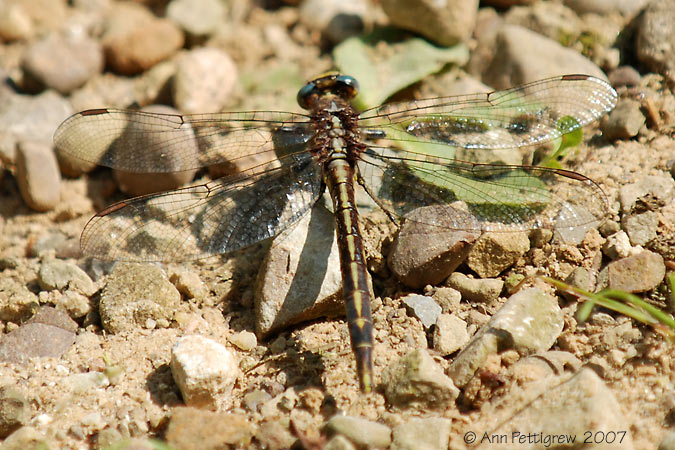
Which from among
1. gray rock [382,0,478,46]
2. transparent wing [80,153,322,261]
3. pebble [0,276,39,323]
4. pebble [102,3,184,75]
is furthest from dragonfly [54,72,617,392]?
pebble [102,3,184,75]

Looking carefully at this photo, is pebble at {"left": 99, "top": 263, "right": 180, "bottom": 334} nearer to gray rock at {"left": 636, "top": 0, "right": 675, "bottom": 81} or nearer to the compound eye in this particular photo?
the compound eye

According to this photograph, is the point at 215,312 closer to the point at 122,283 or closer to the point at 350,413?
the point at 122,283

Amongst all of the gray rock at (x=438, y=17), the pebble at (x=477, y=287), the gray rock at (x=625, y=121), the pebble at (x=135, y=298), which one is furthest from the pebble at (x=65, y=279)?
the gray rock at (x=625, y=121)

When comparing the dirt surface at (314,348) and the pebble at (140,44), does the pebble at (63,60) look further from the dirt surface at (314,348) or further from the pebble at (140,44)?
the dirt surface at (314,348)

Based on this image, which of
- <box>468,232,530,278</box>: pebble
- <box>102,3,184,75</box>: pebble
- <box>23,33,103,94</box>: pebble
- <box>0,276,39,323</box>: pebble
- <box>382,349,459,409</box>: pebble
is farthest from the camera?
<box>102,3,184,75</box>: pebble

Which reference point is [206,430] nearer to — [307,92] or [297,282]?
[297,282]

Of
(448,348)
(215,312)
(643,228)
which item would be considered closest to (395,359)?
(448,348)

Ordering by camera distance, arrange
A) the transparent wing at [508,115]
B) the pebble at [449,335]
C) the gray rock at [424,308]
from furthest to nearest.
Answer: the transparent wing at [508,115] → the gray rock at [424,308] → the pebble at [449,335]
